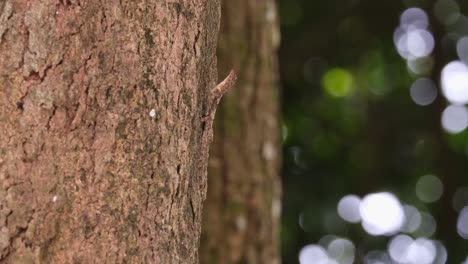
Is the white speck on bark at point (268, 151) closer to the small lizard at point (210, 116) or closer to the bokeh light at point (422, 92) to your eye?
the small lizard at point (210, 116)

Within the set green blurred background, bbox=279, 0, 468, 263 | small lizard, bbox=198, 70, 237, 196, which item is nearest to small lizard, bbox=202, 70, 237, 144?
small lizard, bbox=198, 70, 237, 196

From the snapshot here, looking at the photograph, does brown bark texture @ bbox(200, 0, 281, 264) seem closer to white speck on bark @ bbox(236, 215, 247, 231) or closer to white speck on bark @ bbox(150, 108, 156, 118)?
white speck on bark @ bbox(236, 215, 247, 231)

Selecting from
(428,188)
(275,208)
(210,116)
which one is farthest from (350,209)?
(210,116)

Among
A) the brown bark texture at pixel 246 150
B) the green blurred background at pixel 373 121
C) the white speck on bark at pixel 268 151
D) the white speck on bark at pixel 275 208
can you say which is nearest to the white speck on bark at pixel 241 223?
the brown bark texture at pixel 246 150

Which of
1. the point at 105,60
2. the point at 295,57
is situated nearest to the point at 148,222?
the point at 105,60

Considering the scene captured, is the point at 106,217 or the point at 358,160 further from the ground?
the point at 358,160

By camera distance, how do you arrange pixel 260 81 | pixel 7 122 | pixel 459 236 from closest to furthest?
pixel 7 122
pixel 260 81
pixel 459 236

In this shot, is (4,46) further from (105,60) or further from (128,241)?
(128,241)
